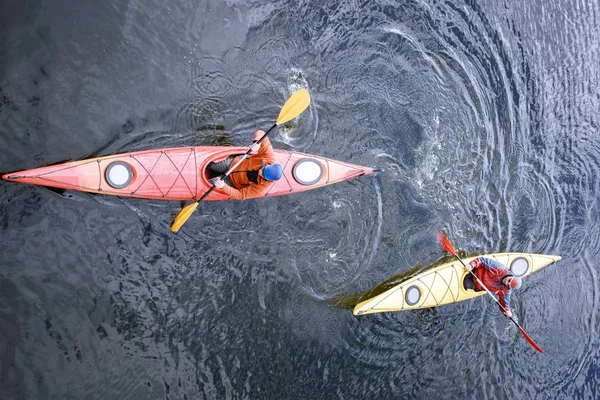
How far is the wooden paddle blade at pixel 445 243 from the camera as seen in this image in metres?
6.84

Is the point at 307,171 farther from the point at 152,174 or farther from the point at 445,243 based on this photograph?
the point at 445,243

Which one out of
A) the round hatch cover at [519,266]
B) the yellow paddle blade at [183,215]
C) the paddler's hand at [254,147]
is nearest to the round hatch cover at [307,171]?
the paddler's hand at [254,147]

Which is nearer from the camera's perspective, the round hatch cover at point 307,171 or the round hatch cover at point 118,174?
the round hatch cover at point 118,174

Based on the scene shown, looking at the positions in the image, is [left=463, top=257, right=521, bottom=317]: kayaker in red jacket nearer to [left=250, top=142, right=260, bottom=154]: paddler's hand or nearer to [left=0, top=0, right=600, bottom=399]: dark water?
[left=0, top=0, right=600, bottom=399]: dark water

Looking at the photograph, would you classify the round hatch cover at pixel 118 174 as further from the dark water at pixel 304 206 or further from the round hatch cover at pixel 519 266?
the round hatch cover at pixel 519 266

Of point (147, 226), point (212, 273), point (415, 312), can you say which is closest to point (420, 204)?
A: point (415, 312)

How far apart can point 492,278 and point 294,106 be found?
3.26 m

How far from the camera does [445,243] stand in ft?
22.7

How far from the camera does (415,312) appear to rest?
21.9ft

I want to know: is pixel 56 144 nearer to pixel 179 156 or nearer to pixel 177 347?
pixel 179 156

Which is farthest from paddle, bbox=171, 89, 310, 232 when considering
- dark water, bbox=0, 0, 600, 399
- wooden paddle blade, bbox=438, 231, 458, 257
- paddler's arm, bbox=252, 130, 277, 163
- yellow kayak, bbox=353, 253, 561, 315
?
wooden paddle blade, bbox=438, 231, 458, 257

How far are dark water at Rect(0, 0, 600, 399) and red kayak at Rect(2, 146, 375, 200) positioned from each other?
0.94 ft

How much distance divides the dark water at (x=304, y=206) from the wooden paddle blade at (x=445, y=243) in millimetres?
109

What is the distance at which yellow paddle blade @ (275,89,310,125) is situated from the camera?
224 inches
